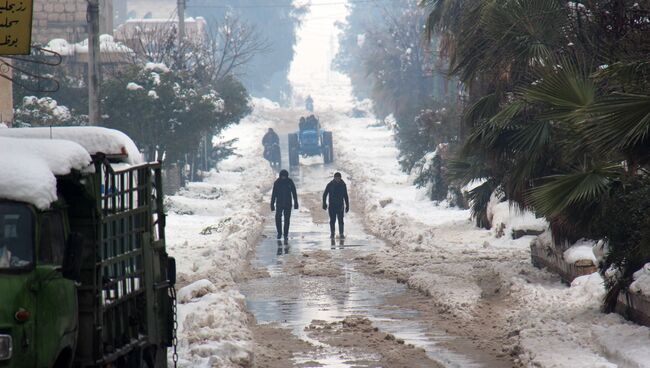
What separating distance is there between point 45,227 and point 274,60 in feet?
347

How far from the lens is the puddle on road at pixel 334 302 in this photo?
46.0ft

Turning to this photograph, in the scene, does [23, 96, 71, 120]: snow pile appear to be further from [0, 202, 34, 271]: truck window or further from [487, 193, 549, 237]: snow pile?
[0, 202, 34, 271]: truck window

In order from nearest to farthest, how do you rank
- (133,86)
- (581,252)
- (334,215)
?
(581,252), (334,215), (133,86)

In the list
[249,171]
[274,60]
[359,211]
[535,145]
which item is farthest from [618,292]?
[274,60]

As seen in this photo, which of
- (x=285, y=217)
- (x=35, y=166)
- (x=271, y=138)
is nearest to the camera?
(x=35, y=166)

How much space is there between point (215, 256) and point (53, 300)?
47.2 ft

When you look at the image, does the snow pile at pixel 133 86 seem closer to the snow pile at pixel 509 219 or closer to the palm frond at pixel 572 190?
the snow pile at pixel 509 219

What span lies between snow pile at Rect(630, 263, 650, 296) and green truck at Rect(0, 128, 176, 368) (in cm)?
538

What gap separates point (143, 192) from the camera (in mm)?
11289

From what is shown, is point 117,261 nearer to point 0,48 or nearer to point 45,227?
point 45,227

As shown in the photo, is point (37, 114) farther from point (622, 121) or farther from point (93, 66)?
point (622, 121)

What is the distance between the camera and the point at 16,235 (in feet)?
27.9

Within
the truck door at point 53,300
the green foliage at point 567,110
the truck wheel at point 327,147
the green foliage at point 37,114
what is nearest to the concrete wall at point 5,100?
the green foliage at point 37,114

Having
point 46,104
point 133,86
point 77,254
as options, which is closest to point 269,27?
point 133,86
